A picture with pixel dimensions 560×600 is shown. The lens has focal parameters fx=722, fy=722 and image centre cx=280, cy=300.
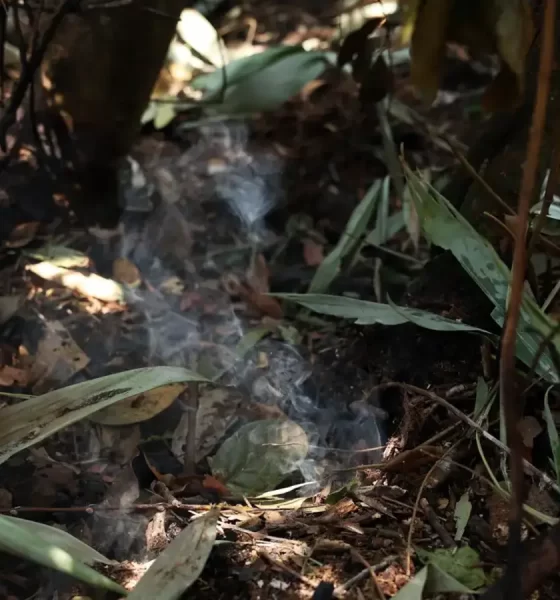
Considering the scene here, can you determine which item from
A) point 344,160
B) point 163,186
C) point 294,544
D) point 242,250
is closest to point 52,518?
point 294,544

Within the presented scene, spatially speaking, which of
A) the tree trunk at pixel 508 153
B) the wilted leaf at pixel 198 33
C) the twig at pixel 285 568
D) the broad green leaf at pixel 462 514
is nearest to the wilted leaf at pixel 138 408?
the twig at pixel 285 568

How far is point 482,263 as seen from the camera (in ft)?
3.54

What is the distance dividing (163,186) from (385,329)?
0.70m

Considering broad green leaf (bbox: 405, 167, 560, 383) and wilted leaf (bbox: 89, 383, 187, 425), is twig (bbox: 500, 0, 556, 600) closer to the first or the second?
broad green leaf (bbox: 405, 167, 560, 383)

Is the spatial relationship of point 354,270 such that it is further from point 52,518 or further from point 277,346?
point 52,518

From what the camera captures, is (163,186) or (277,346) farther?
(163,186)

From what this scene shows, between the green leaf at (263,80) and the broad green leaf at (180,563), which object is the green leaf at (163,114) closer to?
the green leaf at (263,80)

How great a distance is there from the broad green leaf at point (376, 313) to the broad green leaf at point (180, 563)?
415 mm

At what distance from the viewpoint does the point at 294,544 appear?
0.85 meters

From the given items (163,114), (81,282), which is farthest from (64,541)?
(163,114)

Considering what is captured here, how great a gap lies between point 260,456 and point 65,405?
0.96 feet

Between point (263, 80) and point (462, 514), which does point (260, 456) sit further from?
point (263, 80)

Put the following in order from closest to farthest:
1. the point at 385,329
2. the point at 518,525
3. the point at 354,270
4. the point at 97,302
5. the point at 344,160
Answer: the point at 518,525
the point at 385,329
the point at 97,302
the point at 354,270
the point at 344,160

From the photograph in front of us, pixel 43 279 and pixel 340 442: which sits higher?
pixel 43 279
